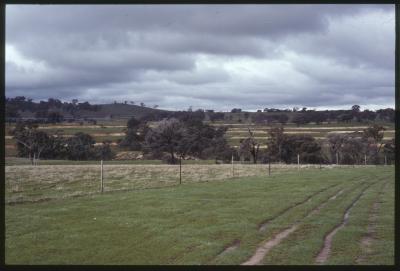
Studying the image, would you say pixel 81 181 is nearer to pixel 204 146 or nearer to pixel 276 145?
pixel 276 145

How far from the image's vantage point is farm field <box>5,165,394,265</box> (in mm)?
10883

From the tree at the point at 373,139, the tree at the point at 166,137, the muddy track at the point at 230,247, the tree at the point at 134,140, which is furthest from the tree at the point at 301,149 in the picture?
the muddy track at the point at 230,247

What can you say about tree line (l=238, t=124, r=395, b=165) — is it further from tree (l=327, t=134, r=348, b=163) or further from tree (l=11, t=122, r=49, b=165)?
tree (l=11, t=122, r=49, b=165)

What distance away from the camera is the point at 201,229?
1417cm

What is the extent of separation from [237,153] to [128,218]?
83302mm

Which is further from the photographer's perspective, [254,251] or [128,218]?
[128,218]

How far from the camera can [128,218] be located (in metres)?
16.1

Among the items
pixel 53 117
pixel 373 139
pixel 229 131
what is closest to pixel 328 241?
pixel 373 139

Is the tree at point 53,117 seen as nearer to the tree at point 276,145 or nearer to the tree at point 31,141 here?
the tree at point 31,141

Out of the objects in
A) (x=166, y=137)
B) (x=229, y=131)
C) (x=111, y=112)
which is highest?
(x=111, y=112)

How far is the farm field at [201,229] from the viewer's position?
428 inches

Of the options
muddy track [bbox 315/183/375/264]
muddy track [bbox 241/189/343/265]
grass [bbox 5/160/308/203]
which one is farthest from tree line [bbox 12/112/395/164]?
muddy track [bbox 241/189/343/265]
